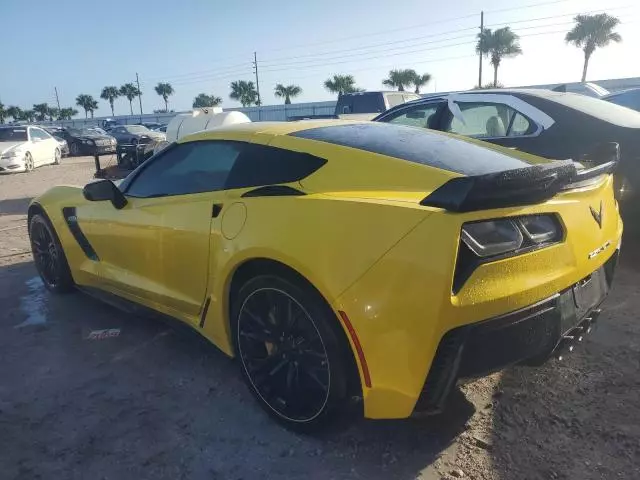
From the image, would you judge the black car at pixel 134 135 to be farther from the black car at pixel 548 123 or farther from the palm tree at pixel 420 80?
the palm tree at pixel 420 80

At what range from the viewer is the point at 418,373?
188 centimetres

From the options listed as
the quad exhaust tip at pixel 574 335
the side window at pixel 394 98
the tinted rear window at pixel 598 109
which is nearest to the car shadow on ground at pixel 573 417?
the quad exhaust tip at pixel 574 335

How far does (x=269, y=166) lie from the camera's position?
2.62 m

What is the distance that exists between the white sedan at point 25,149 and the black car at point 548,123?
562 inches

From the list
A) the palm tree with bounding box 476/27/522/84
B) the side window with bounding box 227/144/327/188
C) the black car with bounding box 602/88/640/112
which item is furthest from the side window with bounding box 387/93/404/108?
the palm tree with bounding box 476/27/522/84

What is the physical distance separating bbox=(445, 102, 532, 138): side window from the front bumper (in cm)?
288

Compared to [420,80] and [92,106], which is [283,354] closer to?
[420,80]

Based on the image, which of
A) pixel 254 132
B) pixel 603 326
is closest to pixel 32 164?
pixel 254 132

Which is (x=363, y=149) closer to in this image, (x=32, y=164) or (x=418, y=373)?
(x=418, y=373)

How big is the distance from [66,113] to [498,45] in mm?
79029

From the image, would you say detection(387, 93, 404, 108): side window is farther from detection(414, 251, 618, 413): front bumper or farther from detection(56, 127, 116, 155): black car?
detection(56, 127, 116, 155): black car

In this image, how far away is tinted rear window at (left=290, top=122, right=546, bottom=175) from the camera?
2485 mm

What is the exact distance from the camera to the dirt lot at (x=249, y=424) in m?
2.19

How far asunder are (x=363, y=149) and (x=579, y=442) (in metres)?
1.63
